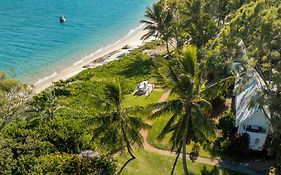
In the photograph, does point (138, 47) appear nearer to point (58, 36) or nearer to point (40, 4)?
point (58, 36)

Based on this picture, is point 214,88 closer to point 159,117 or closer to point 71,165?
point 159,117

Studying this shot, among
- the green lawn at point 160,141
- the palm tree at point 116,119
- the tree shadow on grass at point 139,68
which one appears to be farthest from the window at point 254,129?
the tree shadow on grass at point 139,68

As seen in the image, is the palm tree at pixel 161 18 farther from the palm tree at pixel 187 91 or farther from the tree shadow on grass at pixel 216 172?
the palm tree at pixel 187 91

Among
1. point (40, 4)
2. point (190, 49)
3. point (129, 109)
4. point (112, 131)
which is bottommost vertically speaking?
point (112, 131)

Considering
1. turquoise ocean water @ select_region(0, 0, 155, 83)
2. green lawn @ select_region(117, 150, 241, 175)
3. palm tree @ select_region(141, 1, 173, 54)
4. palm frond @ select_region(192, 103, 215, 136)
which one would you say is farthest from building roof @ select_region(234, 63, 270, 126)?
turquoise ocean water @ select_region(0, 0, 155, 83)

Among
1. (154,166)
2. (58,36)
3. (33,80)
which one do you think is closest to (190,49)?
(154,166)

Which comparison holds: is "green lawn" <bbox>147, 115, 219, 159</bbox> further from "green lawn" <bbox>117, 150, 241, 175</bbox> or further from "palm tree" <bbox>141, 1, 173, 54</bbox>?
"palm tree" <bbox>141, 1, 173, 54</bbox>
